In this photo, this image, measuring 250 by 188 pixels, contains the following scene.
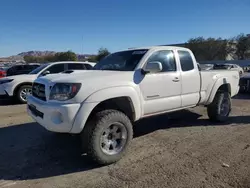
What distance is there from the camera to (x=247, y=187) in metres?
3.33

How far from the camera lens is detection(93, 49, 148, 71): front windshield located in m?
4.93

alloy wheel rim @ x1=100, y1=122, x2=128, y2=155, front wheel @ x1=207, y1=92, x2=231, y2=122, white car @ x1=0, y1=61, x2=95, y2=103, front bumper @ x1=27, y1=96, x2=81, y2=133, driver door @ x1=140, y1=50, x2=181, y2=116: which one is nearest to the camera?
front bumper @ x1=27, y1=96, x2=81, y2=133

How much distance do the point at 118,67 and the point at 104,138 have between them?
1579 mm

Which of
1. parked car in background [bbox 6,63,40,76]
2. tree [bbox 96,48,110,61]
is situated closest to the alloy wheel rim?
parked car in background [bbox 6,63,40,76]

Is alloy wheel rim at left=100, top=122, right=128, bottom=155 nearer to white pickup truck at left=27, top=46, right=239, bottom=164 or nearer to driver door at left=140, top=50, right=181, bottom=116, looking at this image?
white pickup truck at left=27, top=46, right=239, bottom=164

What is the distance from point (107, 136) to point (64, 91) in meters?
1.00

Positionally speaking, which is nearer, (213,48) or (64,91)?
(64,91)

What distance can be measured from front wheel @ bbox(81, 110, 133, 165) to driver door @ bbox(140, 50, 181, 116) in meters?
0.67

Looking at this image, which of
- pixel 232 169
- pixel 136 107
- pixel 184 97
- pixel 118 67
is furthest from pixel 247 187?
pixel 118 67

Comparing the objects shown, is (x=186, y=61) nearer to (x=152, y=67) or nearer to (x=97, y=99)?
(x=152, y=67)

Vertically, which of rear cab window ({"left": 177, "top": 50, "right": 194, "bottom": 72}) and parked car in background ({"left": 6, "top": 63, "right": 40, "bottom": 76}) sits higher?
rear cab window ({"left": 177, "top": 50, "right": 194, "bottom": 72})

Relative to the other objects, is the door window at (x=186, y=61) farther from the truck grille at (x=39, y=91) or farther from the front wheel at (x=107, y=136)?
the truck grille at (x=39, y=91)

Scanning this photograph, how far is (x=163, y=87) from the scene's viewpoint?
497cm

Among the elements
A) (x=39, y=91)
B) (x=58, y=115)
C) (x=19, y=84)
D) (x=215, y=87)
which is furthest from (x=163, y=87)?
(x=19, y=84)
